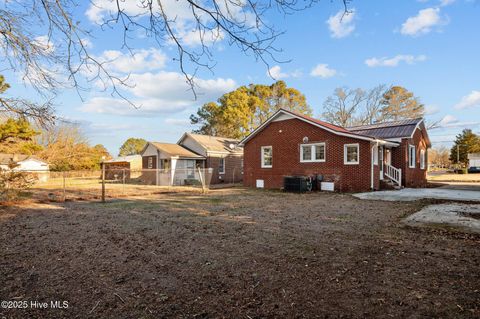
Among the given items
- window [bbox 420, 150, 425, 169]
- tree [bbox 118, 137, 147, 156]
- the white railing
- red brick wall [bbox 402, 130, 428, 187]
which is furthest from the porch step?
tree [bbox 118, 137, 147, 156]

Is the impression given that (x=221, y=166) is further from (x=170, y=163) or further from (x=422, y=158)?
(x=422, y=158)

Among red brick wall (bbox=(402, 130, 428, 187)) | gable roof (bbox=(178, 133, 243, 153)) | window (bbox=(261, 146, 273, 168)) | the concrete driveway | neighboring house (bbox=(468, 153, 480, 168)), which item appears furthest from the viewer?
neighboring house (bbox=(468, 153, 480, 168))

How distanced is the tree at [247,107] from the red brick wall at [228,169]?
26.2ft

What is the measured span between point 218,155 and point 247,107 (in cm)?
1091

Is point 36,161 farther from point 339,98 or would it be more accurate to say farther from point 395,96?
point 395,96

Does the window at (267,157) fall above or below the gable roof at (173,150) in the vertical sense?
below

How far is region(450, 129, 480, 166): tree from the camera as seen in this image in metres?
50.8

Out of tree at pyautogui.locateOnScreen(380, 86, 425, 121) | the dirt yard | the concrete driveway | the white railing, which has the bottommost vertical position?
the dirt yard

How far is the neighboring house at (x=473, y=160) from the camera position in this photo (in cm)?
4593

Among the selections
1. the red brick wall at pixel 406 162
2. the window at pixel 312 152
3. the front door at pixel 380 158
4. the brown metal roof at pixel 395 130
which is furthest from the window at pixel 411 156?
the window at pixel 312 152

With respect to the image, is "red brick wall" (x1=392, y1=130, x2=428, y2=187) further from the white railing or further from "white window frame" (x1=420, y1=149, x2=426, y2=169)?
"white window frame" (x1=420, y1=149, x2=426, y2=169)

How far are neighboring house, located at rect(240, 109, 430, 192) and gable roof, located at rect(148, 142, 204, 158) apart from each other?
6.58m

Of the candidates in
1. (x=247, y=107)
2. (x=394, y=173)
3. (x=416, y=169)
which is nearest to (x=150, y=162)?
(x=247, y=107)

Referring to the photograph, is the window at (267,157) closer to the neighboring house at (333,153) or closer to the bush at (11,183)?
the neighboring house at (333,153)
